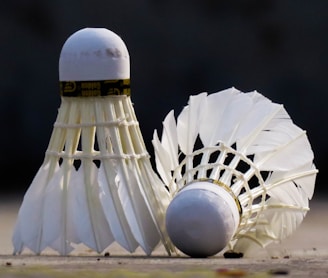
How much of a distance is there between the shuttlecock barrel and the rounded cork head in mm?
578

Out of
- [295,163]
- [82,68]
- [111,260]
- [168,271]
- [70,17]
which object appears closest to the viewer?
[168,271]

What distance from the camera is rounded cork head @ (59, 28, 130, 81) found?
5309mm

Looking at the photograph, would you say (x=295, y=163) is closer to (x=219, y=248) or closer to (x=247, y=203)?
(x=247, y=203)

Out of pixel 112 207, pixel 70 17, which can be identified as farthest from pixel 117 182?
pixel 70 17

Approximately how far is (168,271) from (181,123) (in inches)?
52.5

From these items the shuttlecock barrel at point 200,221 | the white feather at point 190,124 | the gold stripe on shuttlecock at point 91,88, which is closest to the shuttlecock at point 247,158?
the white feather at point 190,124

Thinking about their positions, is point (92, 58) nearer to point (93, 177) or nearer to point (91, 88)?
point (91, 88)

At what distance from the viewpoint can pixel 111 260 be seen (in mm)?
4977

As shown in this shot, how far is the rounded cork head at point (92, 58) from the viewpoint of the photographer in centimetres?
531

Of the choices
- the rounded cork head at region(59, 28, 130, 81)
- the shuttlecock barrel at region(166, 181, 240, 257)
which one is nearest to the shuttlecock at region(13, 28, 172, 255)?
the rounded cork head at region(59, 28, 130, 81)

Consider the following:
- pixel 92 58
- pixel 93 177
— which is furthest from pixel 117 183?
pixel 92 58

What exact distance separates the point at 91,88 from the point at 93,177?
35 centimetres

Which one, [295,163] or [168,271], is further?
[295,163]

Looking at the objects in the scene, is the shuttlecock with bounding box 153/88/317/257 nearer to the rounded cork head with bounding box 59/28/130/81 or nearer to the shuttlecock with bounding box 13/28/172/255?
the shuttlecock with bounding box 13/28/172/255
